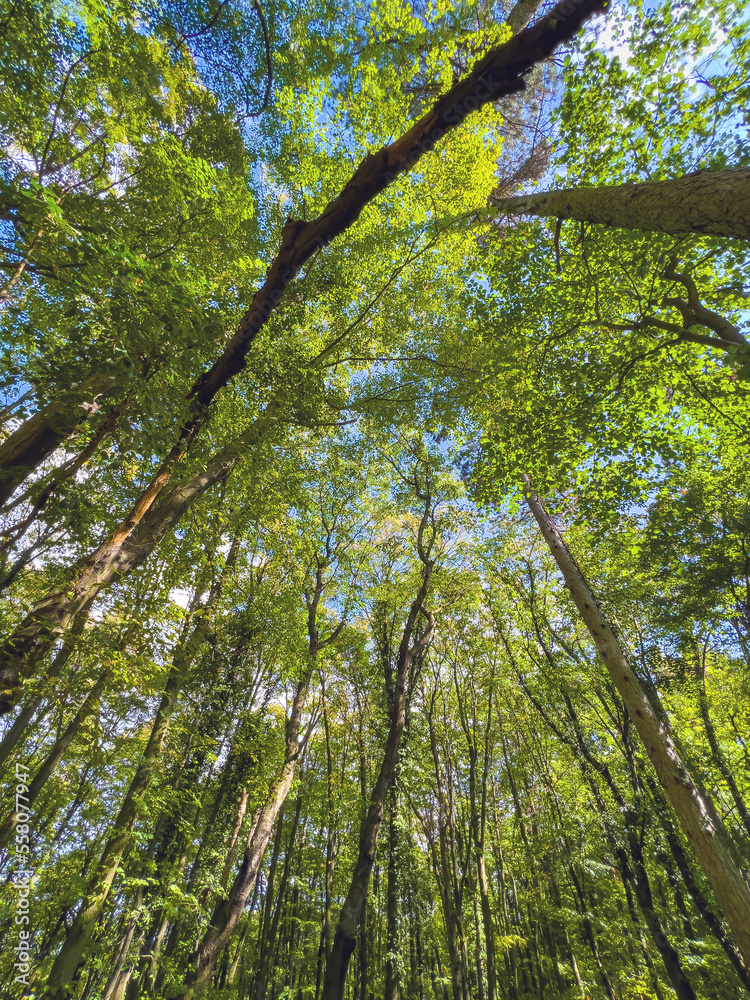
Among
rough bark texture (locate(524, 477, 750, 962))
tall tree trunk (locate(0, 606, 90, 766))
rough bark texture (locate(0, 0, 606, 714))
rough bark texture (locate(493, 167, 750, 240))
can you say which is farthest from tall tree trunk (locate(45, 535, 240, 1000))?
rough bark texture (locate(493, 167, 750, 240))

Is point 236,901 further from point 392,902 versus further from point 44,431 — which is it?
point 44,431

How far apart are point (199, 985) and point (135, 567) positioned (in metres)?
7.41

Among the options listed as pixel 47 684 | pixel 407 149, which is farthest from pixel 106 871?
pixel 407 149

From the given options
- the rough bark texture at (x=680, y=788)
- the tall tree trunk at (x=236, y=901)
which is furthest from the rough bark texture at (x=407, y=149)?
the tall tree trunk at (x=236, y=901)

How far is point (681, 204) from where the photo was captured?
2.85m

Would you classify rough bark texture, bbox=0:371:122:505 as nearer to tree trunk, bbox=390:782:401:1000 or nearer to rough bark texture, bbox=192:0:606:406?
rough bark texture, bbox=192:0:606:406

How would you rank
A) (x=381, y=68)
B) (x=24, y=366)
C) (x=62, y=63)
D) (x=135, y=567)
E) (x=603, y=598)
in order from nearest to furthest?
(x=24, y=366) → (x=135, y=567) → (x=62, y=63) → (x=381, y=68) → (x=603, y=598)

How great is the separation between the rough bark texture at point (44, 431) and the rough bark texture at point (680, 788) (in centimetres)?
641

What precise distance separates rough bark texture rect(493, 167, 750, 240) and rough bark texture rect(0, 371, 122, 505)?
4361 mm

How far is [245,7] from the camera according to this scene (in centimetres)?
515

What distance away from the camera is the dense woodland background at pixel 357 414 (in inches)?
121

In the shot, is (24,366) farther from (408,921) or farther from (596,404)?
(408,921)

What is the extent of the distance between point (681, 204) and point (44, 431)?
17.0 feet

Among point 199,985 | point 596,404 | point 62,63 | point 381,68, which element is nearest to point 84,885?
point 199,985
